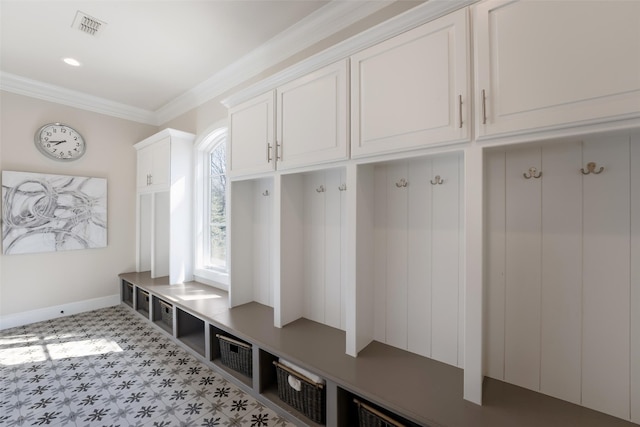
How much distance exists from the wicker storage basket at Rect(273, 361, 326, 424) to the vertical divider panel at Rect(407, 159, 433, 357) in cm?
61

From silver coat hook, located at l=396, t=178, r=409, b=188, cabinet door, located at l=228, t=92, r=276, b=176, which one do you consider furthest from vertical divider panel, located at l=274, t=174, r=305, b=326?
silver coat hook, located at l=396, t=178, r=409, b=188

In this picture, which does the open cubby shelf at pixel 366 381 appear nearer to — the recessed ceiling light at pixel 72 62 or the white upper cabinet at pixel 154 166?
the white upper cabinet at pixel 154 166

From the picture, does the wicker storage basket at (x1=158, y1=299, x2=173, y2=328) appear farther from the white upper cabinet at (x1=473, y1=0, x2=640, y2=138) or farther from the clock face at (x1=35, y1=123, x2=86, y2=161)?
the white upper cabinet at (x1=473, y1=0, x2=640, y2=138)

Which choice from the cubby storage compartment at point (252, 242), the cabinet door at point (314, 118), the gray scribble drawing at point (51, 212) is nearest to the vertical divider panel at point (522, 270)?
the cabinet door at point (314, 118)

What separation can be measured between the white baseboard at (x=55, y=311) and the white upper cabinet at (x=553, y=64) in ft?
15.1

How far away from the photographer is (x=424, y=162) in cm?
162

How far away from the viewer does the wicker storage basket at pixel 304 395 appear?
1538 mm

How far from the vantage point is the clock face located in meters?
3.22

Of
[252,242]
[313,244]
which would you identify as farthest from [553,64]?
[252,242]

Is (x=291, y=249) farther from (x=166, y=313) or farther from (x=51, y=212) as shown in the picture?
(x=51, y=212)

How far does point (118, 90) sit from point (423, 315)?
4.10 meters

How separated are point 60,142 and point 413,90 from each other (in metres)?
4.16

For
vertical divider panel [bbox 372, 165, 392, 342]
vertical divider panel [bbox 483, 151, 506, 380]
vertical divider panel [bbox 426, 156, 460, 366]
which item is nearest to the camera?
vertical divider panel [bbox 483, 151, 506, 380]

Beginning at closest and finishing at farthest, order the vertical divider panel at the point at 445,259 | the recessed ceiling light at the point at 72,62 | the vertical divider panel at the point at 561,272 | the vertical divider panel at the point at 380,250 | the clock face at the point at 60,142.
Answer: the vertical divider panel at the point at 561,272
the vertical divider panel at the point at 445,259
the vertical divider panel at the point at 380,250
the recessed ceiling light at the point at 72,62
the clock face at the point at 60,142
